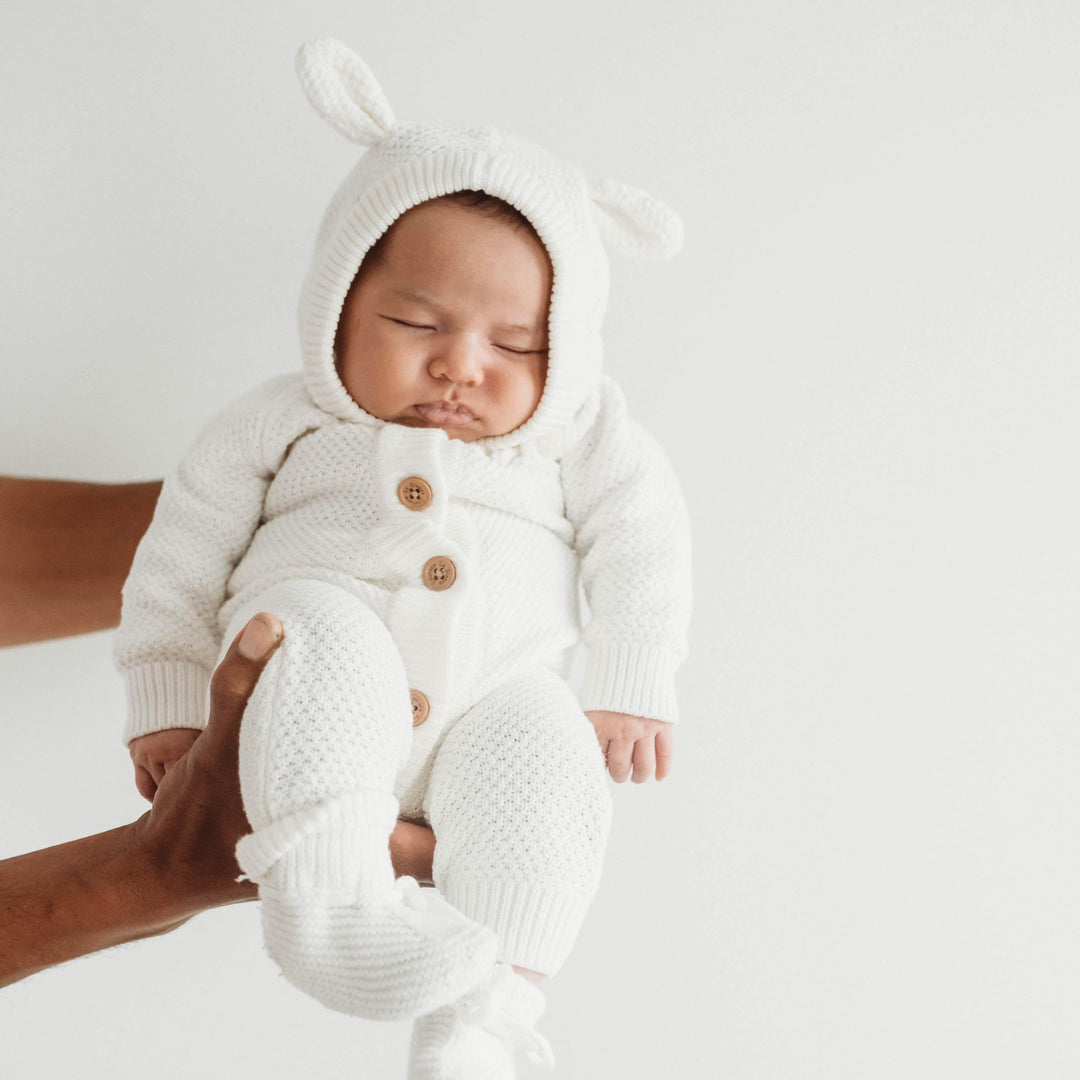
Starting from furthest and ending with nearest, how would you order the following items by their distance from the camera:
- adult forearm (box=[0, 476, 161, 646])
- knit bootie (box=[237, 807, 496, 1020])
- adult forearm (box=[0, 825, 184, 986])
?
adult forearm (box=[0, 476, 161, 646]) → adult forearm (box=[0, 825, 184, 986]) → knit bootie (box=[237, 807, 496, 1020])

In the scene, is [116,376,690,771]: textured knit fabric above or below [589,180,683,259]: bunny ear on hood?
below

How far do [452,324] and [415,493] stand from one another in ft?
0.59

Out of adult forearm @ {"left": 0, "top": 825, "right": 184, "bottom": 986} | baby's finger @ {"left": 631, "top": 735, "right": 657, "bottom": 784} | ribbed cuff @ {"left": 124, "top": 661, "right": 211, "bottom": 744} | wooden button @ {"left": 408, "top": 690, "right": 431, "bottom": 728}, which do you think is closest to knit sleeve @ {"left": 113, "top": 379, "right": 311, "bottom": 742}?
ribbed cuff @ {"left": 124, "top": 661, "right": 211, "bottom": 744}

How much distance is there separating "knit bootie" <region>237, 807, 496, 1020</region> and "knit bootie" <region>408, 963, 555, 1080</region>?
52 millimetres

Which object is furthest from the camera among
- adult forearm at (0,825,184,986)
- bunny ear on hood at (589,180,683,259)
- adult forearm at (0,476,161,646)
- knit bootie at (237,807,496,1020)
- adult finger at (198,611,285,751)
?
adult forearm at (0,476,161,646)

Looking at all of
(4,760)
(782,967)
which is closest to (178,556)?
(4,760)

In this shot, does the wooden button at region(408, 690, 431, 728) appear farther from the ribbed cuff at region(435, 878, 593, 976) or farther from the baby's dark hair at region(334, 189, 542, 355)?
the baby's dark hair at region(334, 189, 542, 355)

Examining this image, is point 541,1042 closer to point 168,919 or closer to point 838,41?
point 168,919

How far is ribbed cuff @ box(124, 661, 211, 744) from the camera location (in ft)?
4.10

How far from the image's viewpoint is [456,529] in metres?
1.25

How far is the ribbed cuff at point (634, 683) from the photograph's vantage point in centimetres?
127

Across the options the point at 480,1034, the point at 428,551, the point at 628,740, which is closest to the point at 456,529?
the point at 428,551

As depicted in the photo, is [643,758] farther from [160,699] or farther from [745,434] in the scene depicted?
[745,434]

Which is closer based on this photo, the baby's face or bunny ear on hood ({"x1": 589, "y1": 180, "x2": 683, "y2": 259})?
the baby's face
